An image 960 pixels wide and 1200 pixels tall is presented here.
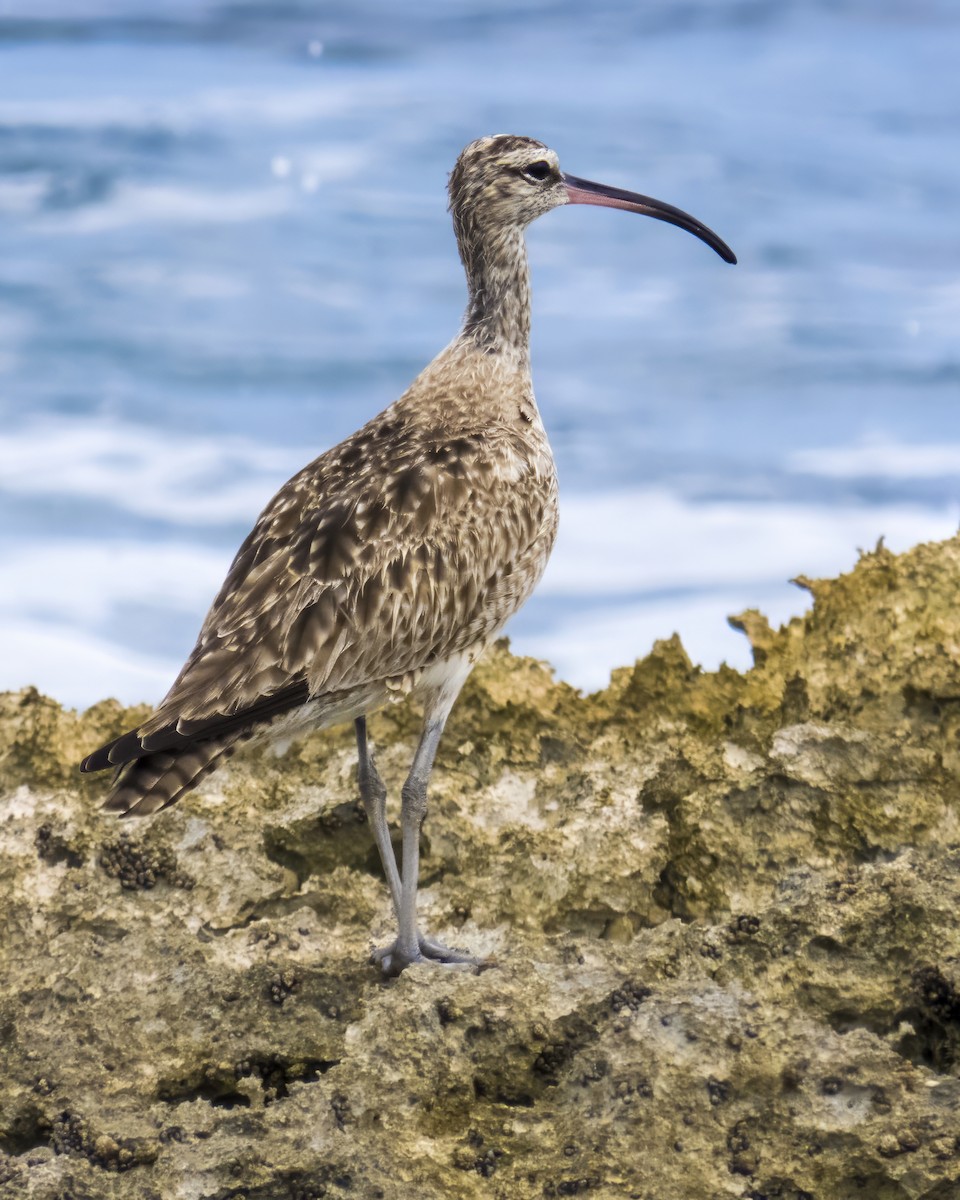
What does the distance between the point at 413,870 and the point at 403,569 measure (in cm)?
191

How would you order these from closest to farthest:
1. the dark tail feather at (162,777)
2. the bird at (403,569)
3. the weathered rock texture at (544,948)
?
the weathered rock texture at (544,948), the dark tail feather at (162,777), the bird at (403,569)

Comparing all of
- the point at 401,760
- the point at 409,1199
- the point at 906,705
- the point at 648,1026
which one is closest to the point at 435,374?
the point at 401,760

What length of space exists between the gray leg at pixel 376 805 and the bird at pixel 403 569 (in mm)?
13

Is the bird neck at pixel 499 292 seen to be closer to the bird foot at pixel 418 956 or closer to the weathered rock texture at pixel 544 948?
the weathered rock texture at pixel 544 948

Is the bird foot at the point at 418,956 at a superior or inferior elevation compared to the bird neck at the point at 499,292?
inferior

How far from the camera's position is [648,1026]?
7.05 m

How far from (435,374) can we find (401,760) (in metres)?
2.77

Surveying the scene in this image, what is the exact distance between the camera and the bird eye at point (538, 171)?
1000cm

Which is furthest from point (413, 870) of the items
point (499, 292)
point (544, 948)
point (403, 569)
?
point (499, 292)

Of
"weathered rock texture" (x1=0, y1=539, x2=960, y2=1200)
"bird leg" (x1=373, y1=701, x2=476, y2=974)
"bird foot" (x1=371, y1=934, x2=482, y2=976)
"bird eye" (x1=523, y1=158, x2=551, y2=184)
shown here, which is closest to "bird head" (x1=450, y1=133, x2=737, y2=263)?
"bird eye" (x1=523, y1=158, x2=551, y2=184)

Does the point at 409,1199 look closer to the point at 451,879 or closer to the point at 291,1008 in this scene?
the point at 291,1008

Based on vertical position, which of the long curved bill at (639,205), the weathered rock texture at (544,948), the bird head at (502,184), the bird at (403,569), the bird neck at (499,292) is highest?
the long curved bill at (639,205)

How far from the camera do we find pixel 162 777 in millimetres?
7477

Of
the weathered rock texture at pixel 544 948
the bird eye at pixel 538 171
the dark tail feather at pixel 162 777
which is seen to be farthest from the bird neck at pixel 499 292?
the dark tail feather at pixel 162 777
